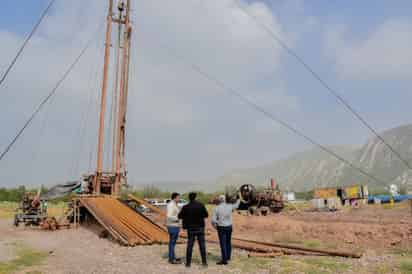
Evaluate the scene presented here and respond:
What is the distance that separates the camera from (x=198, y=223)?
977 centimetres

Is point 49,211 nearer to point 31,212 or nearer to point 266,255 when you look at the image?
point 31,212

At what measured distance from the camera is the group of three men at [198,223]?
974 centimetres

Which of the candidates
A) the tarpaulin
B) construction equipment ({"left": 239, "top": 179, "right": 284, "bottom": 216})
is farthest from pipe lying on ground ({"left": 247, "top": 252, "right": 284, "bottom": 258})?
construction equipment ({"left": 239, "top": 179, "right": 284, "bottom": 216})

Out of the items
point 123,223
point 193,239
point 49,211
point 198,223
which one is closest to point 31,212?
point 123,223

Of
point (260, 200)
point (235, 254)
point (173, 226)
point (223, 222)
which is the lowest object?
point (235, 254)

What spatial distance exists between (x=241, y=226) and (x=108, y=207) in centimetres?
740

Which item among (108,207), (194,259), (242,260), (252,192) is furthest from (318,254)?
(252,192)

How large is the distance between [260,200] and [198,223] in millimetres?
22853

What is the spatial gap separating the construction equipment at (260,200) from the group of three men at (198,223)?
20.3 meters

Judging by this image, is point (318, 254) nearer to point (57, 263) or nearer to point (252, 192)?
point (57, 263)

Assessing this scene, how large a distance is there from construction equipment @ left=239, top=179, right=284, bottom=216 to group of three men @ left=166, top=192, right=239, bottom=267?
20.3 m

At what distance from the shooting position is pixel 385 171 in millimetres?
148875

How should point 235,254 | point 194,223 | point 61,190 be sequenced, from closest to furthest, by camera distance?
point 194,223 < point 235,254 < point 61,190

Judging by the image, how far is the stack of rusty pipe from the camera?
13828 mm
